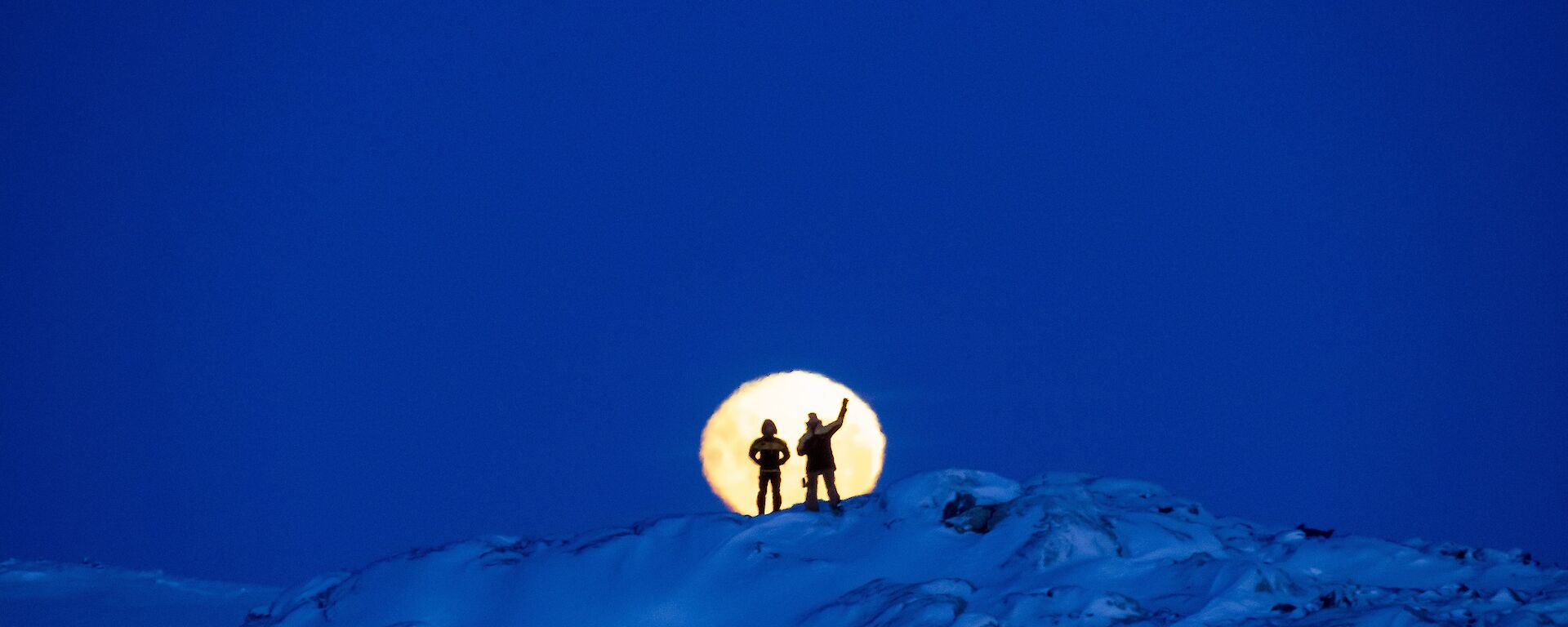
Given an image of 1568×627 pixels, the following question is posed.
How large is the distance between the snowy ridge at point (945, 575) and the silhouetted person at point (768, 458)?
0.76 m

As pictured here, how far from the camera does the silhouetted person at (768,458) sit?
1838 cm

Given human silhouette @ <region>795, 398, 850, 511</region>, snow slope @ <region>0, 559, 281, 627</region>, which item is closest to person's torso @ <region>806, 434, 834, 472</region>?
human silhouette @ <region>795, 398, 850, 511</region>

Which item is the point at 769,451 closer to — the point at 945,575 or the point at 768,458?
the point at 768,458

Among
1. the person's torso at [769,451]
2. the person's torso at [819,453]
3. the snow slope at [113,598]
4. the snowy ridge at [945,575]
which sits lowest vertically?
the snowy ridge at [945,575]

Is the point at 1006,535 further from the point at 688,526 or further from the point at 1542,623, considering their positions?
the point at 1542,623

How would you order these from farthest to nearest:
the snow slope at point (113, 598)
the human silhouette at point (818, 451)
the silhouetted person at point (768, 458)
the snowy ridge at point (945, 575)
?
1. the snow slope at point (113, 598)
2. the silhouetted person at point (768, 458)
3. the human silhouette at point (818, 451)
4. the snowy ridge at point (945, 575)

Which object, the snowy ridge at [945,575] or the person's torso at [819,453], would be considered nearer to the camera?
the snowy ridge at [945,575]

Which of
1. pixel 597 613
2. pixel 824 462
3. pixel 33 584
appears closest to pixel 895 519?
pixel 824 462

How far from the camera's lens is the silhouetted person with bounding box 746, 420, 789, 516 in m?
18.4

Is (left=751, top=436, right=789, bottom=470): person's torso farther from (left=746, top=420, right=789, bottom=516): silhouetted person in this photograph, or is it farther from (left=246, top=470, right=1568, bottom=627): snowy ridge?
(left=246, top=470, right=1568, bottom=627): snowy ridge

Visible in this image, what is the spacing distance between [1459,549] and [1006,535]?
7.41m

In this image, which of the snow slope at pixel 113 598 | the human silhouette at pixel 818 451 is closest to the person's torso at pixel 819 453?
the human silhouette at pixel 818 451

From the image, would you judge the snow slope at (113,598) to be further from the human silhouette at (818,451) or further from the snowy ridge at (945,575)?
the human silhouette at (818,451)

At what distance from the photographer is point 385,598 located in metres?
16.8
